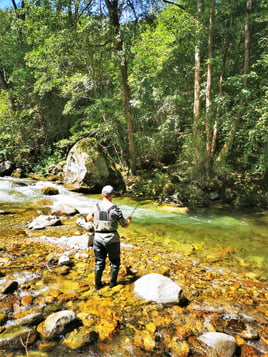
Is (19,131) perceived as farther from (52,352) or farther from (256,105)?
(52,352)

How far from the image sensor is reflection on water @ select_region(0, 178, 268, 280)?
5.27 metres

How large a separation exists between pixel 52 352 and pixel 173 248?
3.86 metres

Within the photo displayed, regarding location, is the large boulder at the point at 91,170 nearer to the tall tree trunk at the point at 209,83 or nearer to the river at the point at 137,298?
the river at the point at 137,298

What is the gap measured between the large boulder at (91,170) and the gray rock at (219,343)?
9.68 m

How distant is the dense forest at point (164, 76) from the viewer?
9656 mm

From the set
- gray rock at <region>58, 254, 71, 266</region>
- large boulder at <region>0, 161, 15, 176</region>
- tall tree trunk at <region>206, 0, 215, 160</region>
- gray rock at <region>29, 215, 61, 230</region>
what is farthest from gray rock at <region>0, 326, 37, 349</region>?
large boulder at <region>0, 161, 15, 176</region>

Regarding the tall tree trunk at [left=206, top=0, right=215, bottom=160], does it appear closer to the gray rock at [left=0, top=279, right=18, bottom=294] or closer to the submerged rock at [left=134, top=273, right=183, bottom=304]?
the submerged rock at [left=134, top=273, right=183, bottom=304]

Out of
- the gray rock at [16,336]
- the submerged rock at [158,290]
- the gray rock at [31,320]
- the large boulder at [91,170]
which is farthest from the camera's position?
the large boulder at [91,170]

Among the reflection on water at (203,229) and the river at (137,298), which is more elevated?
the river at (137,298)

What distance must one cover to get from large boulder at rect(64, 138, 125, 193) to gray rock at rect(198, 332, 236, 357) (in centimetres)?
968

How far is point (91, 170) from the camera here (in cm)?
1172

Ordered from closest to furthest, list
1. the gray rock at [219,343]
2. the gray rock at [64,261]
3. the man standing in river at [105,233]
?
the gray rock at [219,343] → the man standing in river at [105,233] → the gray rock at [64,261]

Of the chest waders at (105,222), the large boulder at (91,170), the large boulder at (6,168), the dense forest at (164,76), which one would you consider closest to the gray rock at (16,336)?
the chest waders at (105,222)

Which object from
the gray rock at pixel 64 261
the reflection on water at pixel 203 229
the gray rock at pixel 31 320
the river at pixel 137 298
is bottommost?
the reflection on water at pixel 203 229
